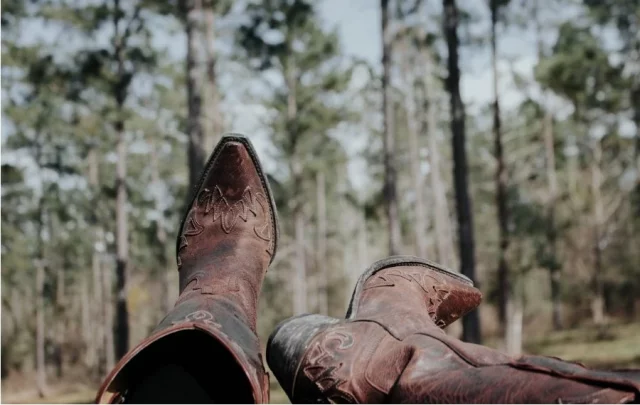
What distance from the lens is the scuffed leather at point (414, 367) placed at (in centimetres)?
88

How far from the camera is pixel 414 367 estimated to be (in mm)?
1029

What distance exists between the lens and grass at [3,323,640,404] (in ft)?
47.8

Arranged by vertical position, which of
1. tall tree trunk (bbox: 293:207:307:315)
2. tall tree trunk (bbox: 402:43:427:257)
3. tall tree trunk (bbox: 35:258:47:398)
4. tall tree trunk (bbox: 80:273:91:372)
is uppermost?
tall tree trunk (bbox: 402:43:427:257)

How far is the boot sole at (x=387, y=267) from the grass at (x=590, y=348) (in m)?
12.7

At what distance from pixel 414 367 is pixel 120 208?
16939 millimetres

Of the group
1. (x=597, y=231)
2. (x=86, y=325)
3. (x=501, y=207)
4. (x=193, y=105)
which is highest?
(x=193, y=105)

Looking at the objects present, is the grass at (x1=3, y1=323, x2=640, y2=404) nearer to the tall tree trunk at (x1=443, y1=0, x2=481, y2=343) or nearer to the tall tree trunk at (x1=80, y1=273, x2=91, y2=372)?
the tall tree trunk at (x1=443, y1=0, x2=481, y2=343)

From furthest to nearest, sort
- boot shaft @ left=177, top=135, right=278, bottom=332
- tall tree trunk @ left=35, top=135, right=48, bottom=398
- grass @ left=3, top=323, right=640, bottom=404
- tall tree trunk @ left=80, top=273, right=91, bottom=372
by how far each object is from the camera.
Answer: tall tree trunk @ left=80, top=273, right=91, bottom=372 → tall tree trunk @ left=35, top=135, right=48, bottom=398 → grass @ left=3, top=323, right=640, bottom=404 → boot shaft @ left=177, top=135, right=278, bottom=332

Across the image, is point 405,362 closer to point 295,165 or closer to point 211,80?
point 211,80

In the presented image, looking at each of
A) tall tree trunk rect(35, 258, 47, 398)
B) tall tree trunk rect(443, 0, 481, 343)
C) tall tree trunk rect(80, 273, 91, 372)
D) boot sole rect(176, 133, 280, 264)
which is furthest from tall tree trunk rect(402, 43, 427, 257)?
tall tree trunk rect(80, 273, 91, 372)

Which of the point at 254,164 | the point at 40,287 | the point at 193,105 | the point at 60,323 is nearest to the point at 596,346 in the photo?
the point at 193,105

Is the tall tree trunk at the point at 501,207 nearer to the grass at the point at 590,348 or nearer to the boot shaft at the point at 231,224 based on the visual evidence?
the grass at the point at 590,348

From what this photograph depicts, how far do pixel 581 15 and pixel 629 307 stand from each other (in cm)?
1229

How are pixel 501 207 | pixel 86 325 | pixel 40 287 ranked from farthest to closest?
pixel 86 325 < pixel 40 287 < pixel 501 207
